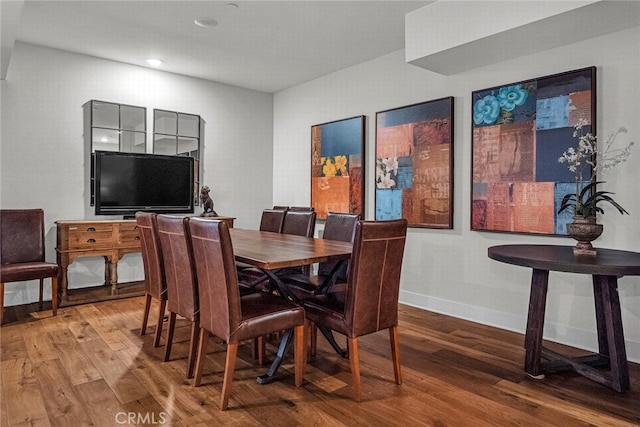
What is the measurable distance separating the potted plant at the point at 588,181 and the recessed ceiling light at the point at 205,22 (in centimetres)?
307

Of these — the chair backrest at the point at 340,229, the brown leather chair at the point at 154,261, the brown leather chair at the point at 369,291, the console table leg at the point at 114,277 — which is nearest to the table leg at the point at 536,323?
the brown leather chair at the point at 369,291

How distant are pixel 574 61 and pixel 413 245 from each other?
2084mm

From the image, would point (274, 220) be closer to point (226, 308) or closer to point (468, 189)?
point (468, 189)

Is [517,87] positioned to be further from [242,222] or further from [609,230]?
[242,222]

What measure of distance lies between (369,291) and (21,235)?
352 centimetres

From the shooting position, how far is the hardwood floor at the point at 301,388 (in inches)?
78.4

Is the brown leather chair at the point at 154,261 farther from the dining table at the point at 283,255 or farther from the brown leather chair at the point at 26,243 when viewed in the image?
the brown leather chair at the point at 26,243

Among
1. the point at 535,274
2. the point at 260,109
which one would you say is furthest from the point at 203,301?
the point at 260,109

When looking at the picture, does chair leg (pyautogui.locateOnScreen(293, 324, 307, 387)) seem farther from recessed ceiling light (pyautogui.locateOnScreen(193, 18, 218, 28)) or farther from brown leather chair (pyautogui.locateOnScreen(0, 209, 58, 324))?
recessed ceiling light (pyautogui.locateOnScreen(193, 18, 218, 28))

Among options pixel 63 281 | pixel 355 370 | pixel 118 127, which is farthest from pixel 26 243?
pixel 355 370

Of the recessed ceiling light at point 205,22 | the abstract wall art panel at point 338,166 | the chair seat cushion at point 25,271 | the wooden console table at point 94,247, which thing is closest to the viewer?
the chair seat cushion at point 25,271

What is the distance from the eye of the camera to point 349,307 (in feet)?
7.02

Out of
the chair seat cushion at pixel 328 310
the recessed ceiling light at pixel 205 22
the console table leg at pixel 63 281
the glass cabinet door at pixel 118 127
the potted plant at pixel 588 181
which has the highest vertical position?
the recessed ceiling light at pixel 205 22

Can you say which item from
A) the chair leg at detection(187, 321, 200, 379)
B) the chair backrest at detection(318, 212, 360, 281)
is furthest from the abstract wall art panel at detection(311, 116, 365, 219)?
the chair leg at detection(187, 321, 200, 379)
